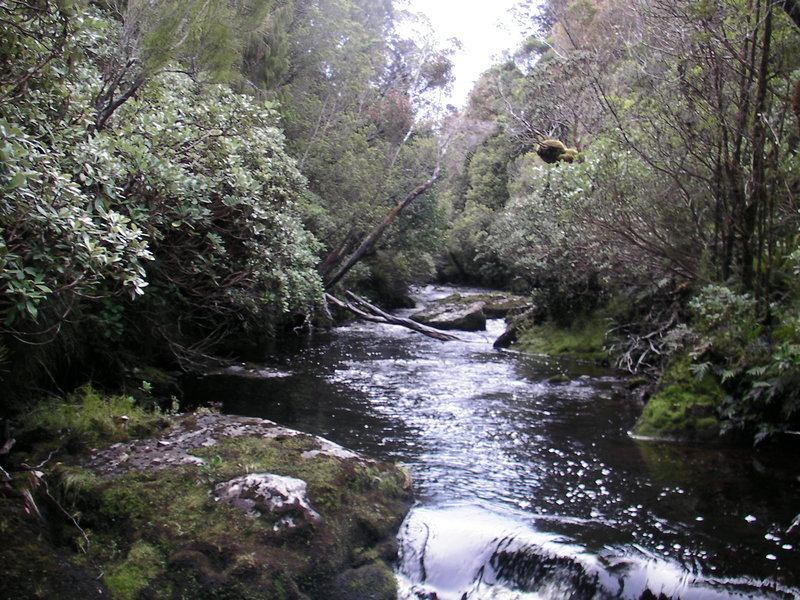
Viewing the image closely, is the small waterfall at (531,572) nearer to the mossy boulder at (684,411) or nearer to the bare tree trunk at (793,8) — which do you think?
the mossy boulder at (684,411)

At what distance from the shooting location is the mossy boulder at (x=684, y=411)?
8836 millimetres

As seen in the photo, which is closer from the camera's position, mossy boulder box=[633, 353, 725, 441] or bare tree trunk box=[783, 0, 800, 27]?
bare tree trunk box=[783, 0, 800, 27]

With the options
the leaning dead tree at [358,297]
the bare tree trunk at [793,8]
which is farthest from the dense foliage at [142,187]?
the bare tree trunk at [793,8]

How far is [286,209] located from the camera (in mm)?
11297

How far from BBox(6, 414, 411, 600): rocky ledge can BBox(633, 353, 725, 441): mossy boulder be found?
473cm

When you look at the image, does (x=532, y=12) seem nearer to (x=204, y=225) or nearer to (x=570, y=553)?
(x=204, y=225)

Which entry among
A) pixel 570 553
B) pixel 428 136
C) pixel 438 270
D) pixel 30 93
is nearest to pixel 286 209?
pixel 30 93

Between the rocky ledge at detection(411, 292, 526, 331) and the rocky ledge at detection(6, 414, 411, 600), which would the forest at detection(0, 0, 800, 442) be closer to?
the rocky ledge at detection(6, 414, 411, 600)

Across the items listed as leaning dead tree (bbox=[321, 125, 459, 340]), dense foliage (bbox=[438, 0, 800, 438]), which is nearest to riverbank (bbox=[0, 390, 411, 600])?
dense foliage (bbox=[438, 0, 800, 438])

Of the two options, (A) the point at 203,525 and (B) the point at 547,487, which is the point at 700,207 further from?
(A) the point at 203,525

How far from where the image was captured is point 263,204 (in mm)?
9719

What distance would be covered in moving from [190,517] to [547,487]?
3.92 metres

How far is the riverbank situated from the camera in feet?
14.0

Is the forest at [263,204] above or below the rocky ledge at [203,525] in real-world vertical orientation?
above
